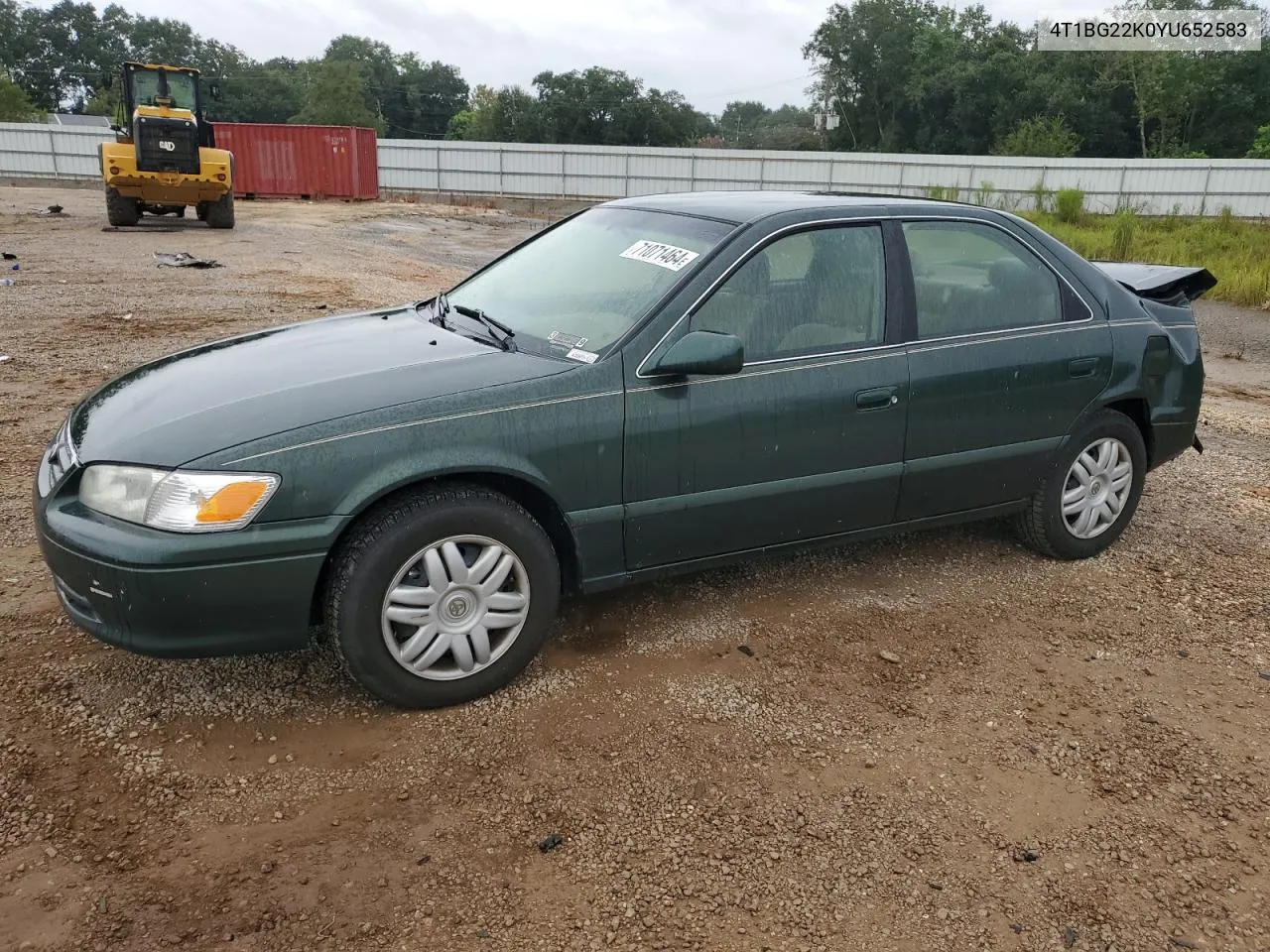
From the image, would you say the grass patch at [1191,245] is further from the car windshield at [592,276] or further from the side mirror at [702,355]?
the side mirror at [702,355]

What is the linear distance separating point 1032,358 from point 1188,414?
1136 millimetres

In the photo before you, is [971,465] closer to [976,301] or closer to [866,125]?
[976,301]

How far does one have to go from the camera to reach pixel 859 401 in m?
3.65

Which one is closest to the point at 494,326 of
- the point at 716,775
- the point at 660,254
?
the point at 660,254

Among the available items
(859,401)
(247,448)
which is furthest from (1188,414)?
(247,448)

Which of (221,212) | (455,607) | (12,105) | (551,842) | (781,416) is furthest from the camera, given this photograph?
(12,105)

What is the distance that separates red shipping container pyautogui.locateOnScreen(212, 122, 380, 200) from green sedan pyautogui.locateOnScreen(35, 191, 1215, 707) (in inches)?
1130

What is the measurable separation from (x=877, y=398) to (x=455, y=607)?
1733 millimetres

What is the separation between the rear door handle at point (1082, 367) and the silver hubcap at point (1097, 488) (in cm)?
35

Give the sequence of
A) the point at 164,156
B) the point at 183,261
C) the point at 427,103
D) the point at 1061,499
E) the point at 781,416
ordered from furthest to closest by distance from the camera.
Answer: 1. the point at 427,103
2. the point at 164,156
3. the point at 183,261
4. the point at 1061,499
5. the point at 781,416

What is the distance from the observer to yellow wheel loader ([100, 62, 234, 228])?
57.8 feet

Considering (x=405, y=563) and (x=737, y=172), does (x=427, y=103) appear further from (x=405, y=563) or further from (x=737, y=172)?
(x=405, y=563)

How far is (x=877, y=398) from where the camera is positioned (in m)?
3.68

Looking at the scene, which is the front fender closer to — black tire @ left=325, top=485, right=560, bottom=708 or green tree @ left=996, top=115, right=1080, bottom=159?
black tire @ left=325, top=485, right=560, bottom=708
